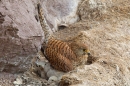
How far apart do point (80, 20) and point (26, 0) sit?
7.15ft

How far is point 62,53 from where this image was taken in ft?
14.1

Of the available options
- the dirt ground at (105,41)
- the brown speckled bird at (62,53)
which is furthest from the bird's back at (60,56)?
the dirt ground at (105,41)

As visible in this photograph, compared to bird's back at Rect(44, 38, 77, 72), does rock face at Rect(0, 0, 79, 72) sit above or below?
above

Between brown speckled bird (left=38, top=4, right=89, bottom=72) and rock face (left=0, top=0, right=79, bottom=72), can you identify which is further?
brown speckled bird (left=38, top=4, right=89, bottom=72)

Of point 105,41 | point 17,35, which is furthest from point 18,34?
point 105,41

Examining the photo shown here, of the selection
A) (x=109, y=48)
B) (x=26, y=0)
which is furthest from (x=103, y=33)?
A: (x=26, y=0)

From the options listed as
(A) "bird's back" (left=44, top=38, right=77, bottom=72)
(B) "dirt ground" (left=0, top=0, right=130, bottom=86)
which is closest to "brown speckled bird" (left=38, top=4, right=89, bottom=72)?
(A) "bird's back" (left=44, top=38, right=77, bottom=72)

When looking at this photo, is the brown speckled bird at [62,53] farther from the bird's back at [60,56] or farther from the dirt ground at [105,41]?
the dirt ground at [105,41]

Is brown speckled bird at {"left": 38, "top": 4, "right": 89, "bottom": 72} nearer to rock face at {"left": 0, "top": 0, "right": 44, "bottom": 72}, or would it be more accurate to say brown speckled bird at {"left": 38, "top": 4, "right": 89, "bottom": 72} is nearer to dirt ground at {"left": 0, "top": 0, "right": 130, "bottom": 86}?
dirt ground at {"left": 0, "top": 0, "right": 130, "bottom": 86}

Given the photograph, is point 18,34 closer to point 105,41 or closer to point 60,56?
point 60,56

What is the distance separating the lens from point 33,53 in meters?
4.06

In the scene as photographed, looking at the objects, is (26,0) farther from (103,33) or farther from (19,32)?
(103,33)

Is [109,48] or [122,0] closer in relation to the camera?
[109,48]

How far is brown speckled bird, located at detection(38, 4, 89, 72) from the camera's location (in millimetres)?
4227
